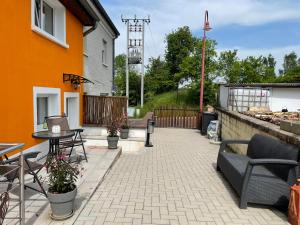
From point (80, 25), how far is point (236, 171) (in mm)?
6722

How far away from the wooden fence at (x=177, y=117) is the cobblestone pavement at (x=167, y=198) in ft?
26.0

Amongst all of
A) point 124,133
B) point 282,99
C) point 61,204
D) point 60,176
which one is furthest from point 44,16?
point 282,99

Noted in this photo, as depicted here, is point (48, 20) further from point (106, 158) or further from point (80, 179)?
point (80, 179)

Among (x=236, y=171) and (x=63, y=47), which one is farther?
(x=63, y=47)

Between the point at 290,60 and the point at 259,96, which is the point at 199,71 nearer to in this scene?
the point at 259,96

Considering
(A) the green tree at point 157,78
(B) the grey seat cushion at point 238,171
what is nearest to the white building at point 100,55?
(B) the grey seat cushion at point 238,171

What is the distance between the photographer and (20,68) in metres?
4.93

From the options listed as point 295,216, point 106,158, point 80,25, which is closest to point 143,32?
point 80,25

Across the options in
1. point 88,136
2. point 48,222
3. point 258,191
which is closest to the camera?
point 48,222

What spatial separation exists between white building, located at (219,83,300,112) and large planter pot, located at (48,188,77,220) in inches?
437

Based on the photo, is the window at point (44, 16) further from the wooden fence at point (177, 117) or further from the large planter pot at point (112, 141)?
the wooden fence at point (177, 117)

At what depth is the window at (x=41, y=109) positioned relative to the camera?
6.29 meters

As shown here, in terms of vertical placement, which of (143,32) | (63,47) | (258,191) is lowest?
(258,191)

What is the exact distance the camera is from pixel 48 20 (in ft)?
22.1
